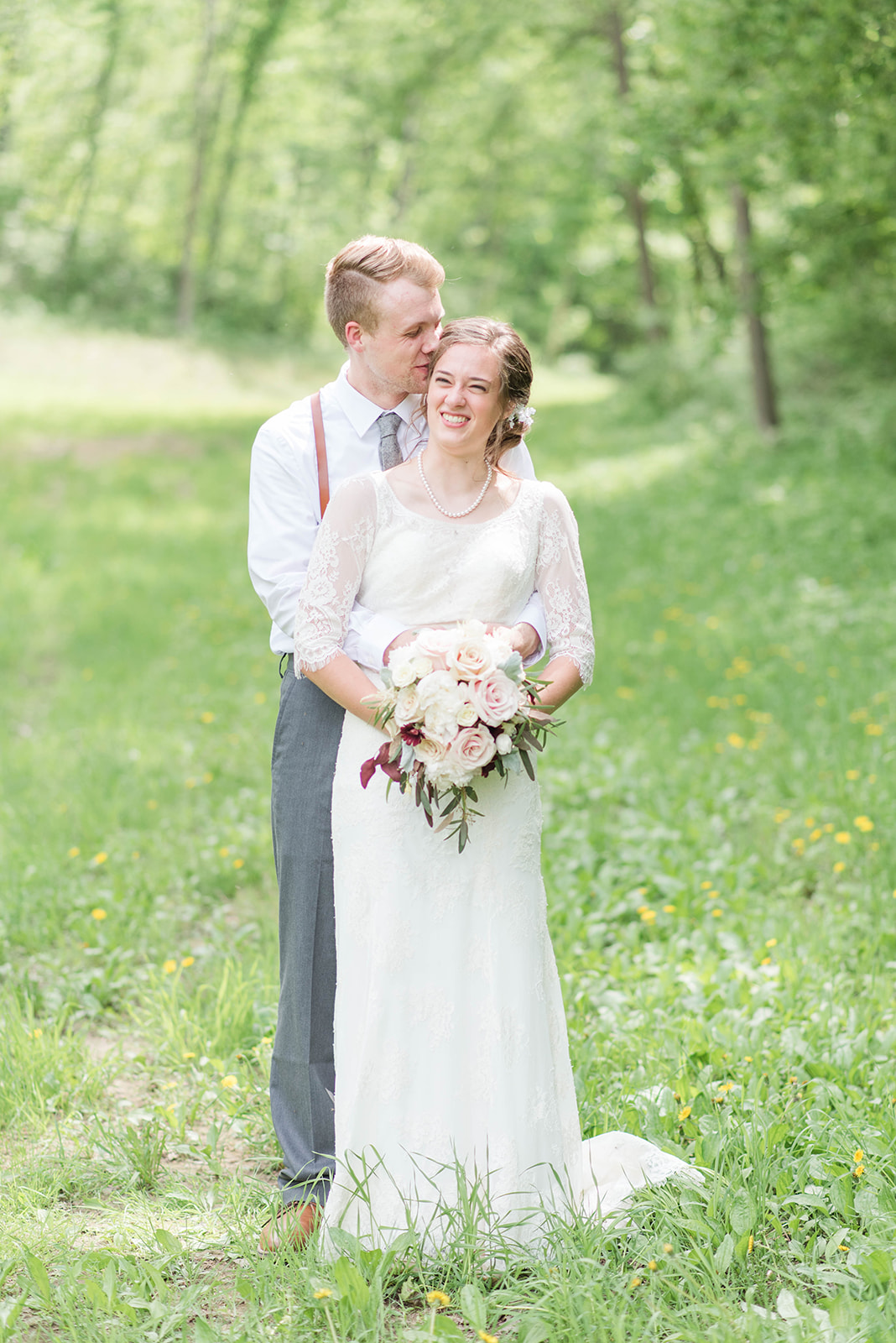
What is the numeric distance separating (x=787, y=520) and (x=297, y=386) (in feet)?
56.9

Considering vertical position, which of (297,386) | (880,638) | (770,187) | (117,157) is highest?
(117,157)

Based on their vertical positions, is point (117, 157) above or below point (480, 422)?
above

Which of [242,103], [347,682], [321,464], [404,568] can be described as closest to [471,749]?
[347,682]

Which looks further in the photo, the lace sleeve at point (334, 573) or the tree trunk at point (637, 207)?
the tree trunk at point (637, 207)

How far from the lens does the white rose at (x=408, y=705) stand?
2.74 m

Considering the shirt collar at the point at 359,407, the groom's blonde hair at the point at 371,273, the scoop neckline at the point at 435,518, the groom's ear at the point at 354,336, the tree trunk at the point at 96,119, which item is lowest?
the scoop neckline at the point at 435,518

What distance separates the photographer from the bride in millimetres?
3021

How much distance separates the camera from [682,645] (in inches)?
350

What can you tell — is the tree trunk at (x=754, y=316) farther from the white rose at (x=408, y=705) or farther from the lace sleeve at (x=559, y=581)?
the white rose at (x=408, y=705)

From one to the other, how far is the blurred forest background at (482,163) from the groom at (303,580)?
1.26 ft

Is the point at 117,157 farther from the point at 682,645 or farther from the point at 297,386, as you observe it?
the point at 682,645

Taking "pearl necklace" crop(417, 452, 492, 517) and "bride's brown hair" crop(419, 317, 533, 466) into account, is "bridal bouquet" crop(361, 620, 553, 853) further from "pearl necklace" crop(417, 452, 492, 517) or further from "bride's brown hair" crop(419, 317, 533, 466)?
"bride's brown hair" crop(419, 317, 533, 466)

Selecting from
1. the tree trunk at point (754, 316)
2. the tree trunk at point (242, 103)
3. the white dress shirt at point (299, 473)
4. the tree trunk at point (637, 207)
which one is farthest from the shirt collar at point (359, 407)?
the tree trunk at point (242, 103)

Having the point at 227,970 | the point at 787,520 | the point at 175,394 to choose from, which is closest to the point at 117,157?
the point at 175,394
